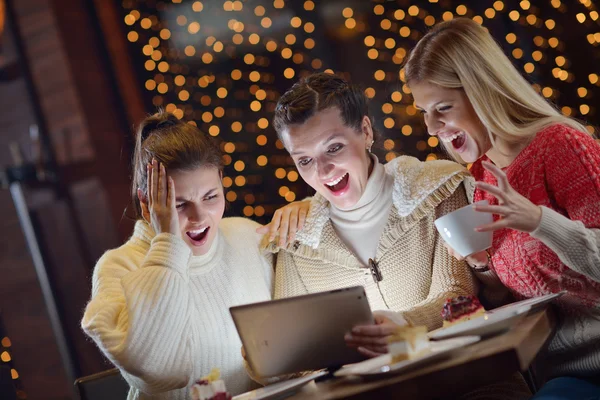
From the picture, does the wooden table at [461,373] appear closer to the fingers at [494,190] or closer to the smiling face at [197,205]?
the fingers at [494,190]

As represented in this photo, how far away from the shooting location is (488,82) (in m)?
1.77

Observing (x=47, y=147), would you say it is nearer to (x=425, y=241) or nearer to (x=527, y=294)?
(x=425, y=241)

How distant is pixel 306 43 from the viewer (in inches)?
137

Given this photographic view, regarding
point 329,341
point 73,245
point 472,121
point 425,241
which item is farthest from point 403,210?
point 73,245

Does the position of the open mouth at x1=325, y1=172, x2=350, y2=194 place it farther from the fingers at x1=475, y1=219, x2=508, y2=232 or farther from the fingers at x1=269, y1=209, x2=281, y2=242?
the fingers at x1=475, y1=219, x2=508, y2=232

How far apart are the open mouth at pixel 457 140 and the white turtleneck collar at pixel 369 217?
220mm

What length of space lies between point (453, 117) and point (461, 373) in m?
0.84

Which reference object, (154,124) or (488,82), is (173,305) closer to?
(154,124)

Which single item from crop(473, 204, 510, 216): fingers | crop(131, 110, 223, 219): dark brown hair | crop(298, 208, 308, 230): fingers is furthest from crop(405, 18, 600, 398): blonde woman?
crop(131, 110, 223, 219): dark brown hair

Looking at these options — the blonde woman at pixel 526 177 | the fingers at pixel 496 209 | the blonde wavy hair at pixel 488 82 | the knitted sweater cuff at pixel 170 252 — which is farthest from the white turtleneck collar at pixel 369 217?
the fingers at pixel 496 209

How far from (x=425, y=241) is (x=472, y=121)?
0.37 meters

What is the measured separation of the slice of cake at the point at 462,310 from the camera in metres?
1.54

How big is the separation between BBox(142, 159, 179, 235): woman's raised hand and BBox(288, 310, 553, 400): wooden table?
74 centimetres

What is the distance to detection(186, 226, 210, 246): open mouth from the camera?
2.01 meters
